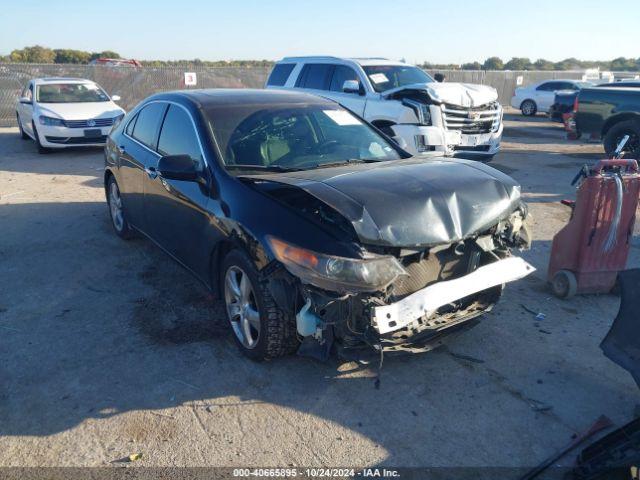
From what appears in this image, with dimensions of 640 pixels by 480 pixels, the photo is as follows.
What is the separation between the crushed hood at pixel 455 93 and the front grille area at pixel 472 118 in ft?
0.28

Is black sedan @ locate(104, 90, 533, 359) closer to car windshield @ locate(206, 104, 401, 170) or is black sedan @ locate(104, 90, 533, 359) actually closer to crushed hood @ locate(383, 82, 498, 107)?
car windshield @ locate(206, 104, 401, 170)

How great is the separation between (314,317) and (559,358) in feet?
6.11

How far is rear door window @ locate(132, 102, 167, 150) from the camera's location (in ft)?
17.0

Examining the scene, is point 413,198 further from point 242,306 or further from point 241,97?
point 241,97

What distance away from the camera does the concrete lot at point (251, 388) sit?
3021mm

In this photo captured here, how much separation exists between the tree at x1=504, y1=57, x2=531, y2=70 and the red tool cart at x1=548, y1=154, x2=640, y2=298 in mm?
67428

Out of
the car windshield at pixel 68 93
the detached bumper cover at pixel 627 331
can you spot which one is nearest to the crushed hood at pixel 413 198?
the detached bumper cover at pixel 627 331

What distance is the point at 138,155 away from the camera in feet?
17.7

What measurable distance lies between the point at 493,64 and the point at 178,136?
2789 inches

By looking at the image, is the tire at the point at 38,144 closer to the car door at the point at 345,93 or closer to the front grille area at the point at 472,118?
the car door at the point at 345,93

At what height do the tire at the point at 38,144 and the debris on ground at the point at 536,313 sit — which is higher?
the tire at the point at 38,144

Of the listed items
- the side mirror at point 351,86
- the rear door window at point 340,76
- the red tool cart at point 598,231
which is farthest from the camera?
the rear door window at point 340,76

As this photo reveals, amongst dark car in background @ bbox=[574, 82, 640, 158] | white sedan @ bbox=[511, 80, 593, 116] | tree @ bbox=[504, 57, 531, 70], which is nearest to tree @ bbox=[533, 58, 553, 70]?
tree @ bbox=[504, 57, 531, 70]

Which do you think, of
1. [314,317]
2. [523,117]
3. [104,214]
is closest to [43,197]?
[104,214]
